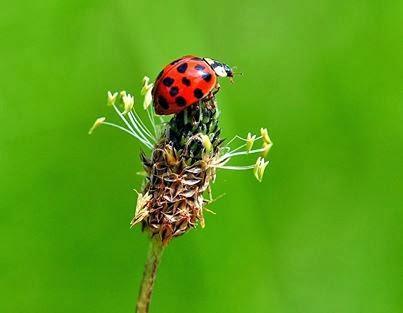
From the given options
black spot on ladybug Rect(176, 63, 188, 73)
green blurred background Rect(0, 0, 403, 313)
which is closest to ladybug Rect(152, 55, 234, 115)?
black spot on ladybug Rect(176, 63, 188, 73)

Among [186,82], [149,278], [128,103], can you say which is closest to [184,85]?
[186,82]

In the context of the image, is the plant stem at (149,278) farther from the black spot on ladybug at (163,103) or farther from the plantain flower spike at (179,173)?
the black spot on ladybug at (163,103)

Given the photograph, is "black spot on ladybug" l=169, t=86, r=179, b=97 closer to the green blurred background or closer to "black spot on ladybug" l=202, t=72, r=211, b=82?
"black spot on ladybug" l=202, t=72, r=211, b=82

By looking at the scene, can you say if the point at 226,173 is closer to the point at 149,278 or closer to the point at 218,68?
the point at 218,68

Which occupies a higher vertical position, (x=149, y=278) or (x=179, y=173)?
(x=179, y=173)

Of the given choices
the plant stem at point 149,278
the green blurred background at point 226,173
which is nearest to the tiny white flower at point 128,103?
the plant stem at point 149,278

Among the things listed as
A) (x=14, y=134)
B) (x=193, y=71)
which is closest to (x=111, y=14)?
(x=14, y=134)
